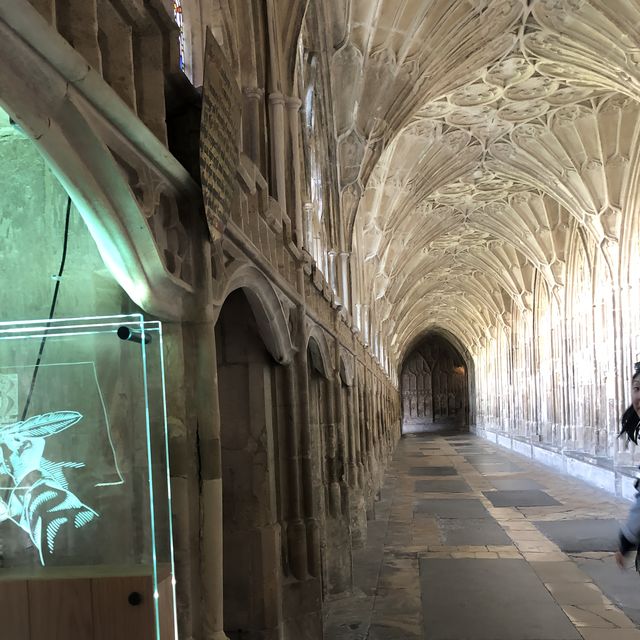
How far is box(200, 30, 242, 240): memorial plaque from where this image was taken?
305cm

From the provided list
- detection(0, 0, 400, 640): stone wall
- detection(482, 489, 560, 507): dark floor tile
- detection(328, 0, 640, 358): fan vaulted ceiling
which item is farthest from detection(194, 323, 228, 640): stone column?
detection(482, 489, 560, 507): dark floor tile

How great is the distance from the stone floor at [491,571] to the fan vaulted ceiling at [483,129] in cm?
504

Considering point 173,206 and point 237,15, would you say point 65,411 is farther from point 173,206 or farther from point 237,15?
point 237,15

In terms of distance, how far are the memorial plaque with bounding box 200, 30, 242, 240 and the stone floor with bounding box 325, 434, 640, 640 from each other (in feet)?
14.4

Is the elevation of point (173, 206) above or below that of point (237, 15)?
below

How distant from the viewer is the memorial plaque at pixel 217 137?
305cm

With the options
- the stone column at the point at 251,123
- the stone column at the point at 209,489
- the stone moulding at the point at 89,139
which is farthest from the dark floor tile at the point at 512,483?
the stone moulding at the point at 89,139

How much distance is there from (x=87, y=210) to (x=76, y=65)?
47 cm

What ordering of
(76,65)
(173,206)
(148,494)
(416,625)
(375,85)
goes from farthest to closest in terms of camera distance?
(375,85), (416,625), (173,206), (148,494), (76,65)

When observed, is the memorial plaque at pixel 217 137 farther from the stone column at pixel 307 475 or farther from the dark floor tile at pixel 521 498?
the dark floor tile at pixel 521 498

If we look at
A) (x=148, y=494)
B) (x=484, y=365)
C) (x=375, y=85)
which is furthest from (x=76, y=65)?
(x=484, y=365)

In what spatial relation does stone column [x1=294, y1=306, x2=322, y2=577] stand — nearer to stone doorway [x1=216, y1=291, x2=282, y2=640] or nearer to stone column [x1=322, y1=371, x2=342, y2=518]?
stone doorway [x1=216, y1=291, x2=282, y2=640]

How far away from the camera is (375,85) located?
38.8ft

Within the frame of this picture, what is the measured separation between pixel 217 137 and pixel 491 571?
6.59 metres
